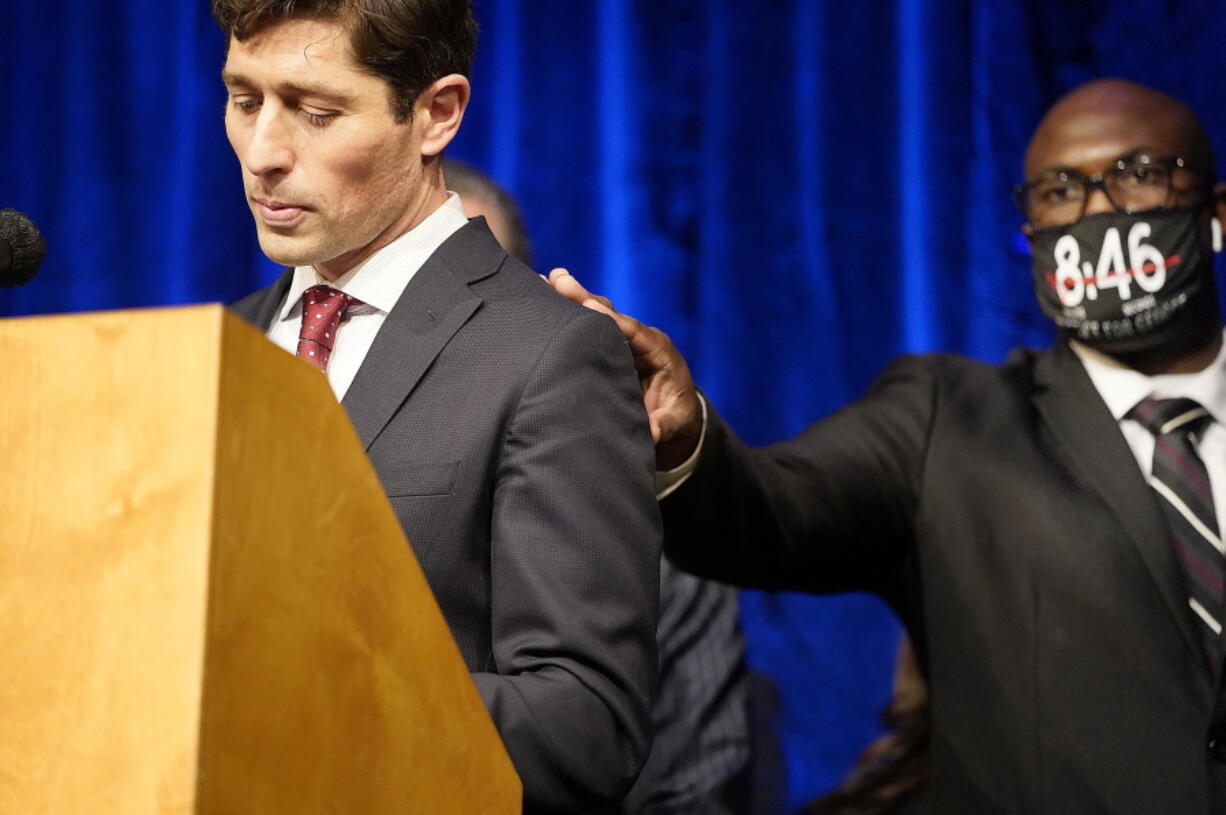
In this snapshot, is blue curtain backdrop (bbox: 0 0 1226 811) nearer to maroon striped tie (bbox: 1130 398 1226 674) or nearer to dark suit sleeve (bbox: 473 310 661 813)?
maroon striped tie (bbox: 1130 398 1226 674)

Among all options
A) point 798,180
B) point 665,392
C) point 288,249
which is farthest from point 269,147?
point 798,180

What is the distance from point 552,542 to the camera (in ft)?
3.89

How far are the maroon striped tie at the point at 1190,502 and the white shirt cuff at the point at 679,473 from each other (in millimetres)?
656

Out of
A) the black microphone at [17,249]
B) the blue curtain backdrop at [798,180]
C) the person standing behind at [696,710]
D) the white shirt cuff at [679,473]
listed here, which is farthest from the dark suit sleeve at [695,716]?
the black microphone at [17,249]

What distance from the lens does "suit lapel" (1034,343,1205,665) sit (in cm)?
203

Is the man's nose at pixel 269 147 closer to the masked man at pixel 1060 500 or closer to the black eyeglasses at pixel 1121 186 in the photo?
the masked man at pixel 1060 500

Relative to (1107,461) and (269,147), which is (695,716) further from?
(269,147)

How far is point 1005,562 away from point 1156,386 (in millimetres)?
354

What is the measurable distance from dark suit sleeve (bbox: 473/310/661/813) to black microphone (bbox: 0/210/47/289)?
372 mm

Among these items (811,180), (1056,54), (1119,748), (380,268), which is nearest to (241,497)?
Result: (380,268)

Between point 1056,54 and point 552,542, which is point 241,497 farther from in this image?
point 1056,54

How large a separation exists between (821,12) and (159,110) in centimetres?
118

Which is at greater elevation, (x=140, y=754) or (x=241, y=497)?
(x=241, y=497)

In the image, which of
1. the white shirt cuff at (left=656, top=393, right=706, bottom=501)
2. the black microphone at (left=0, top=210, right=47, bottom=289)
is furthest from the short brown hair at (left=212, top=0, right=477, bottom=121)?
the white shirt cuff at (left=656, top=393, right=706, bottom=501)
